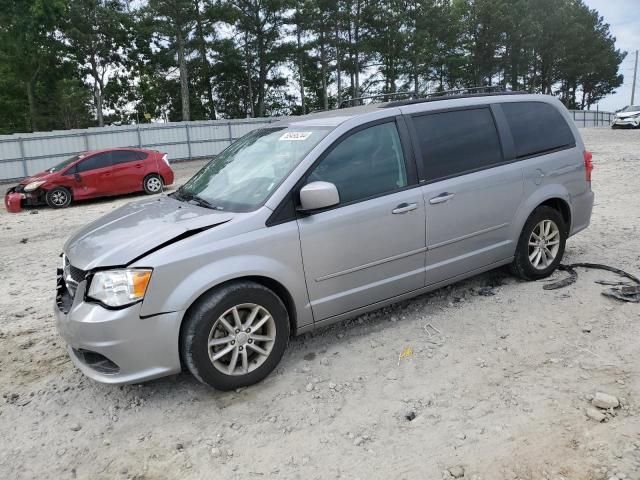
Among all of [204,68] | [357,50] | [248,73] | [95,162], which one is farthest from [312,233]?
[357,50]

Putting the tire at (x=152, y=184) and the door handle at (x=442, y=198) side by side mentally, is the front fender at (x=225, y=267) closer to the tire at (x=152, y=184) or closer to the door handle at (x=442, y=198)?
the door handle at (x=442, y=198)

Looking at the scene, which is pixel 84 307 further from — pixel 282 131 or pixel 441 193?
pixel 441 193

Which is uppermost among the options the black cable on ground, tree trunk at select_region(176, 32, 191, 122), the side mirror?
tree trunk at select_region(176, 32, 191, 122)

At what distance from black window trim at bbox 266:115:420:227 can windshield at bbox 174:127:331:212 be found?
121 millimetres

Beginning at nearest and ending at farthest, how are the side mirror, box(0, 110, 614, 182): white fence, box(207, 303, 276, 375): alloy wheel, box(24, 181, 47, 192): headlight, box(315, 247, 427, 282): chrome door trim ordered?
box(207, 303, 276, 375): alloy wheel
the side mirror
box(315, 247, 427, 282): chrome door trim
box(24, 181, 47, 192): headlight
box(0, 110, 614, 182): white fence

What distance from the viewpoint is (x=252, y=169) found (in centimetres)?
409

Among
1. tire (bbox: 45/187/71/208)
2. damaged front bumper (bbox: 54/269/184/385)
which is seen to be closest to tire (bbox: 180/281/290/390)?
damaged front bumper (bbox: 54/269/184/385)

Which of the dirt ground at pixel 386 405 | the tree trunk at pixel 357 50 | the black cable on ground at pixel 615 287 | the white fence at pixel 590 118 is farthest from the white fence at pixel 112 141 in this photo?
the white fence at pixel 590 118

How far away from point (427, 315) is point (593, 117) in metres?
54.8

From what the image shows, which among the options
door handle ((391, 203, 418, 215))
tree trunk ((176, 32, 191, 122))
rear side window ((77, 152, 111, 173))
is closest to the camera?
door handle ((391, 203, 418, 215))

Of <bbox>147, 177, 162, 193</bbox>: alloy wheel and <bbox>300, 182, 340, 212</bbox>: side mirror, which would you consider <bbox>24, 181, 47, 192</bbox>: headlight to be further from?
<bbox>300, 182, 340, 212</bbox>: side mirror

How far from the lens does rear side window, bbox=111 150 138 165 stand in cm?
1423

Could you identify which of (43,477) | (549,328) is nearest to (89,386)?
(43,477)

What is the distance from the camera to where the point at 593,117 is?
5112cm
